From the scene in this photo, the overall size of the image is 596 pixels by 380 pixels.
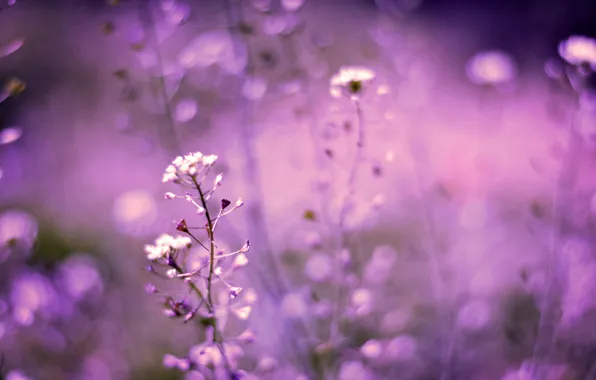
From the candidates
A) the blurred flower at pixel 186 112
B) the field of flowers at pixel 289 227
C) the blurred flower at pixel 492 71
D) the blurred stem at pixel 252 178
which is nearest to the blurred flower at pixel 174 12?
the field of flowers at pixel 289 227

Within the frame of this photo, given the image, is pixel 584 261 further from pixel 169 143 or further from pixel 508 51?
pixel 508 51

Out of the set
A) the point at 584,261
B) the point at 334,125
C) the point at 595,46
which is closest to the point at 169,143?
the point at 334,125

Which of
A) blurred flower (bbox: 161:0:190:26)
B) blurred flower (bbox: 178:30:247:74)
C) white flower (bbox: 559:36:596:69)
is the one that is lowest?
white flower (bbox: 559:36:596:69)

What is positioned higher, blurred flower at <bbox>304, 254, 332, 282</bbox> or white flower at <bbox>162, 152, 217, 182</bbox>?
white flower at <bbox>162, 152, 217, 182</bbox>

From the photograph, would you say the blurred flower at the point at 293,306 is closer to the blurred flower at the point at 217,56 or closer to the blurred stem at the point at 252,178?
the blurred stem at the point at 252,178

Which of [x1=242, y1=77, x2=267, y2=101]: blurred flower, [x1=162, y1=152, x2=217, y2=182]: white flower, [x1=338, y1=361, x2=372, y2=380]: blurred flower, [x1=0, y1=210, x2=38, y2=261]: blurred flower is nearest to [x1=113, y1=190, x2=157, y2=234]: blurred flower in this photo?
[x1=0, y1=210, x2=38, y2=261]: blurred flower

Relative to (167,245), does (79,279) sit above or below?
below

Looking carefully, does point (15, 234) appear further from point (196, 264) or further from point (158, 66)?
point (196, 264)

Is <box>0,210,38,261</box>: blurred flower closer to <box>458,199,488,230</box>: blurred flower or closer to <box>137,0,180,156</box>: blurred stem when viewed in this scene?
<box>137,0,180,156</box>: blurred stem

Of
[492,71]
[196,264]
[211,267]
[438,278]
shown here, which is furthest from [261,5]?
[438,278]
